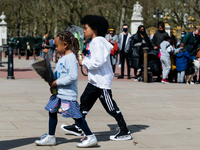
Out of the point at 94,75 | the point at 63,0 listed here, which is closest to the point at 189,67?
the point at 94,75

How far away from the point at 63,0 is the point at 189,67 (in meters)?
33.7

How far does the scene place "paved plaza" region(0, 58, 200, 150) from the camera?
4992 mm

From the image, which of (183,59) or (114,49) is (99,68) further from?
(114,49)

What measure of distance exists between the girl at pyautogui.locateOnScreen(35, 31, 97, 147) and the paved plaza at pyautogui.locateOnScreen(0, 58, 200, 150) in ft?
0.45

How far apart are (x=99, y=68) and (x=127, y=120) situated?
178 centimetres

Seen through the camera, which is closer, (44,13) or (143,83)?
(143,83)

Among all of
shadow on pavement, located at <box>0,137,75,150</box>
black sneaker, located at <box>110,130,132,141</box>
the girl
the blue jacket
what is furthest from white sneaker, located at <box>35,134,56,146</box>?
the blue jacket

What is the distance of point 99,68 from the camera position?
16.4 feet

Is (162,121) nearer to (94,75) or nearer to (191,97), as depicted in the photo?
(94,75)

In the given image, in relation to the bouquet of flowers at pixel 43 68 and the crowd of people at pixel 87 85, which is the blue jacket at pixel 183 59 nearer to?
the crowd of people at pixel 87 85

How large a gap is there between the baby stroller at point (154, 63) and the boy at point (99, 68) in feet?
25.1

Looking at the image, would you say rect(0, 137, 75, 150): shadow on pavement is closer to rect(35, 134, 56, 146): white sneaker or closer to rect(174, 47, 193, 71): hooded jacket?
rect(35, 134, 56, 146): white sneaker

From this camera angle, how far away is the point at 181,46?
12641 millimetres

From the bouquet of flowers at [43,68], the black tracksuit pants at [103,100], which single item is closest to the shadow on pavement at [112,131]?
the black tracksuit pants at [103,100]
